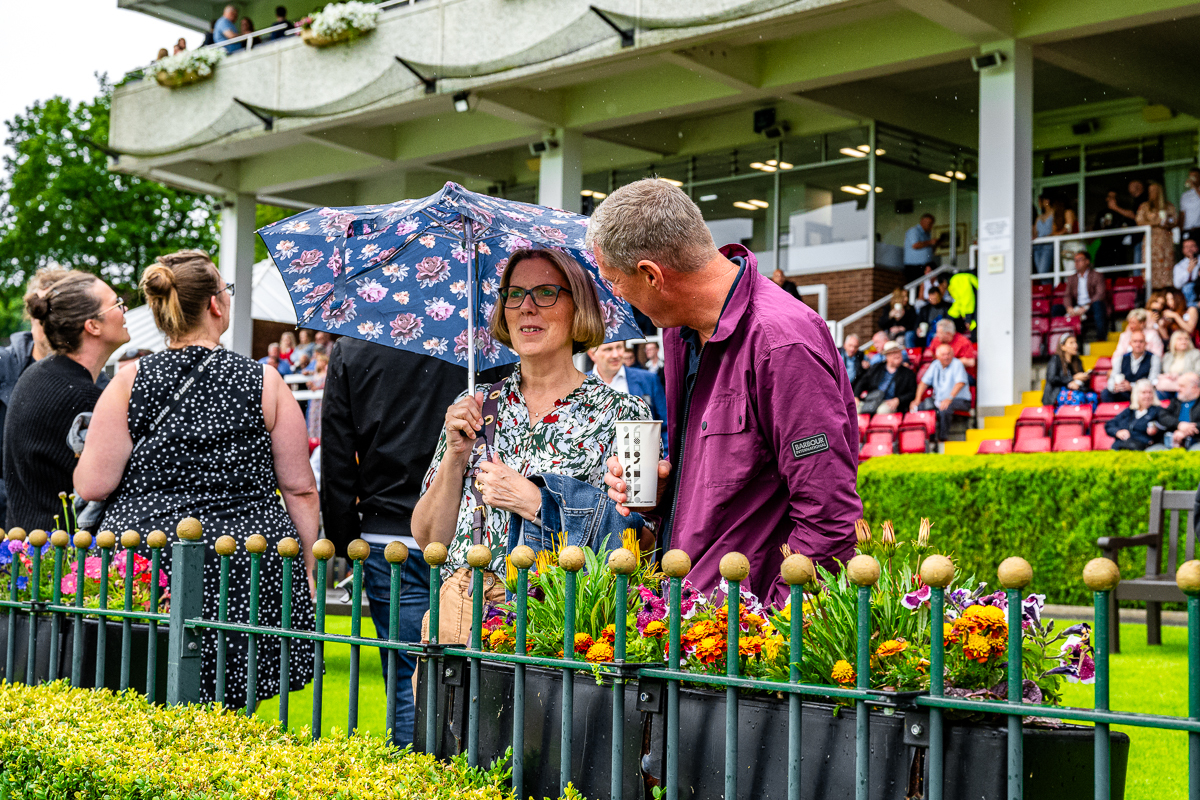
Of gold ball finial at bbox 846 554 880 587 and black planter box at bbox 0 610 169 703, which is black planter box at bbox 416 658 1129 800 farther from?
black planter box at bbox 0 610 169 703

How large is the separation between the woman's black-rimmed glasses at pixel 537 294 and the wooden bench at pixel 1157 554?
5.71m

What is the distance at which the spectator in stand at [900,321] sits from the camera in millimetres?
17625

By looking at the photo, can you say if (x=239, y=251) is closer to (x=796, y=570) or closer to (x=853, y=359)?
(x=853, y=359)

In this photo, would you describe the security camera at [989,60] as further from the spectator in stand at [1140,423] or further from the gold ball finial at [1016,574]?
the gold ball finial at [1016,574]

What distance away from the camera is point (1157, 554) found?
889cm

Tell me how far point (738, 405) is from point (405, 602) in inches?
78.7

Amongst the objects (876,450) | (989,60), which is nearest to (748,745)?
(876,450)

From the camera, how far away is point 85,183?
40719 millimetres

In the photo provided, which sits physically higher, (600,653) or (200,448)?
(200,448)

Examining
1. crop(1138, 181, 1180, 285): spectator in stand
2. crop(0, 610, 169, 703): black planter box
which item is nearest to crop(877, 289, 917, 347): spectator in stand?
crop(1138, 181, 1180, 285): spectator in stand

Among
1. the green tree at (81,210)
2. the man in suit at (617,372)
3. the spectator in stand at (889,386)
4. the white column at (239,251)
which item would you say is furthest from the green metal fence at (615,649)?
the green tree at (81,210)

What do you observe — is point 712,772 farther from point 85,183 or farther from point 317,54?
point 85,183

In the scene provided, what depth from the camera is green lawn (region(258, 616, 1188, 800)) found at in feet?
16.2

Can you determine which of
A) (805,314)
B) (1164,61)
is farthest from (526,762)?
(1164,61)
